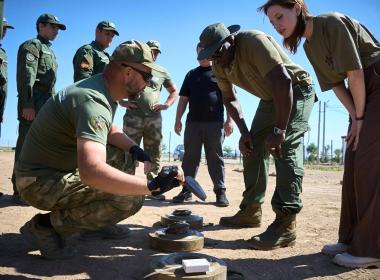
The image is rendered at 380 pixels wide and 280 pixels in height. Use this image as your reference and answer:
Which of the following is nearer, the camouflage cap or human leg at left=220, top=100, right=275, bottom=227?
human leg at left=220, top=100, right=275, bottom=227

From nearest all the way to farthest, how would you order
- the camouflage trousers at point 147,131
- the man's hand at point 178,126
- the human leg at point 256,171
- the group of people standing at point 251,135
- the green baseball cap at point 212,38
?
the group of people standing at point 251,135, the green baseball cap at point 212,38, the human leg at point 256,171, the camouflage trousers at point 147,131, the man's hand at point 178,126

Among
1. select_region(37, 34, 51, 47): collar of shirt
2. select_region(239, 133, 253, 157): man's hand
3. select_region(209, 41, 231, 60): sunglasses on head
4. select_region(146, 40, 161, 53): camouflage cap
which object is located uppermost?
select_region(146, 40, 161, 53): camouflage cap

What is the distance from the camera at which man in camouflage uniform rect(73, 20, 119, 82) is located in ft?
17.9

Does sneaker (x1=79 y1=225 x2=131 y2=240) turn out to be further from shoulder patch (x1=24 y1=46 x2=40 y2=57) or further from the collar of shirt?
the collar of shirt

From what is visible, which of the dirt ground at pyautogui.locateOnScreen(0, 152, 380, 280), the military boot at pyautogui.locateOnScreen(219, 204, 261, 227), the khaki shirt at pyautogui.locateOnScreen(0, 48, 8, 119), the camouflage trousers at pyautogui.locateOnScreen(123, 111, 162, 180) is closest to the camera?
the dirt ground at pyautogui.locateOnScreen(0, 152, 380, 280)

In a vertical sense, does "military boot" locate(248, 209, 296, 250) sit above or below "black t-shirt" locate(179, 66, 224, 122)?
below

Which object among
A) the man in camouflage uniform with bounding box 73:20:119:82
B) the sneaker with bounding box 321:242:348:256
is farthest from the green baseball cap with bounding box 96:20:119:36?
the sneaker with bounding box 321:242:348:256

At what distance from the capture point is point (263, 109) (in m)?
3.92

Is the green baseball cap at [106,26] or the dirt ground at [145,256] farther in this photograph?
the green baseball cap at [106,26]

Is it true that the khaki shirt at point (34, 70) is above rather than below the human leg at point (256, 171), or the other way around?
above

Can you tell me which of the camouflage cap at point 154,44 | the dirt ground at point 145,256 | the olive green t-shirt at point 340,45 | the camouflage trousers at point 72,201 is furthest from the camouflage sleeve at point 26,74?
the olive green t-shirt at point 340,45

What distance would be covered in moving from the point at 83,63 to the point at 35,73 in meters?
0.67

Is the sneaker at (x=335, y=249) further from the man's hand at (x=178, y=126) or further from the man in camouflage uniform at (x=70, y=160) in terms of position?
the man's hand at (x=178, y=126)

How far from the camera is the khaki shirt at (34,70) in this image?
5.05 meters
